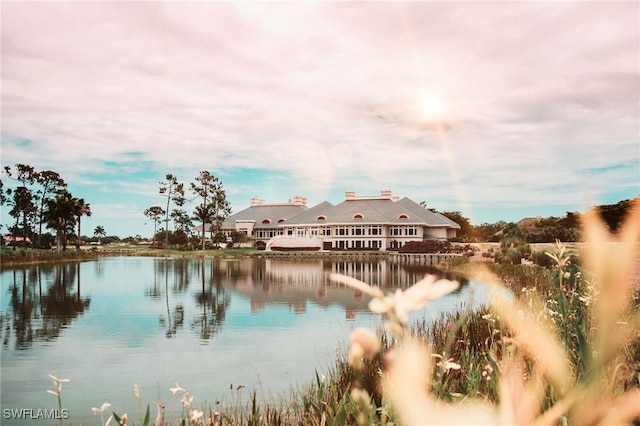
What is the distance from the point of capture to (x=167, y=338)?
44.5 feet

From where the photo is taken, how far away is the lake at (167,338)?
8.96 m

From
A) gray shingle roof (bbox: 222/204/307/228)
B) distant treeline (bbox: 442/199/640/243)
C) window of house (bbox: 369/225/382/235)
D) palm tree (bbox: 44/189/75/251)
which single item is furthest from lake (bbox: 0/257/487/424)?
gray shingle roof (bbox: 222/204/307/228)

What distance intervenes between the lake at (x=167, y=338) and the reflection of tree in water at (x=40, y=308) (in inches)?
1.5

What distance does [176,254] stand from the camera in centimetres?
6262

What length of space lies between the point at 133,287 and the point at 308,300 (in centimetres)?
1033

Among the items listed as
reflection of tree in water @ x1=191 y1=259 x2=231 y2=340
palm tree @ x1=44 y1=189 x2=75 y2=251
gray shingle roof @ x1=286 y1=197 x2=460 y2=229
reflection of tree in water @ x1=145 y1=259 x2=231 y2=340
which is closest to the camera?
reflection of tree in water @ x1=191 y1=259 x2=231 y2=340

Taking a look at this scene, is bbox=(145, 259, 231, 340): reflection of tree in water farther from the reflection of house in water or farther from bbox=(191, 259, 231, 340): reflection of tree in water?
the reflection of house in water

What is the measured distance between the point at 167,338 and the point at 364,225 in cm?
5496

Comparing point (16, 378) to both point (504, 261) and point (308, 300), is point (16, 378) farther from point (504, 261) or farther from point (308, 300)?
point (504, 261)

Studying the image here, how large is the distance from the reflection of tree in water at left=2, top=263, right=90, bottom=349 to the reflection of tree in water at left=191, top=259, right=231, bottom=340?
12.2ft

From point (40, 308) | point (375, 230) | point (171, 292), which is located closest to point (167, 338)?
point (40, 308)

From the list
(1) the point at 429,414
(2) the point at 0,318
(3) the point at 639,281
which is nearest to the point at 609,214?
(3) the point at 639,281

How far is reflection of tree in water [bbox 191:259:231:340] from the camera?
1485 cm

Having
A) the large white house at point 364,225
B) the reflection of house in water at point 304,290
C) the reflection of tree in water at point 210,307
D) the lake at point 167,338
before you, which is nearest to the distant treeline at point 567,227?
the large white house at point 364,225
